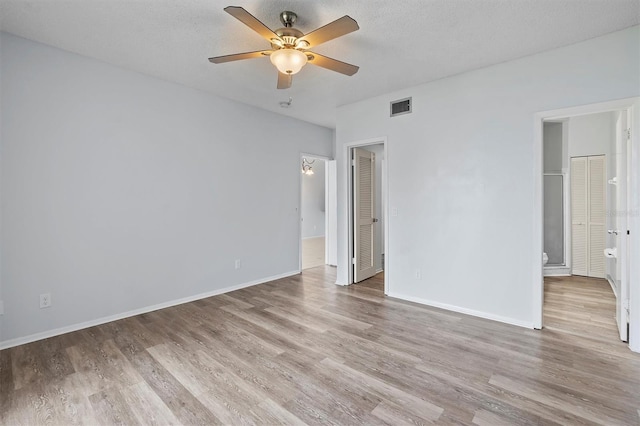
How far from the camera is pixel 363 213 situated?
461 cm

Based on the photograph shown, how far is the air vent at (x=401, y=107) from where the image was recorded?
12.1 feet

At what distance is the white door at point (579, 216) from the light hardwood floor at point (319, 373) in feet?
9.50

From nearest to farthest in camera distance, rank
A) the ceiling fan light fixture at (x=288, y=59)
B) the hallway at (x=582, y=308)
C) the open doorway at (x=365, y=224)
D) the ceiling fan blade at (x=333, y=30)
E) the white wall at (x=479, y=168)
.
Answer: the ceiling fan blade at (x=333, y=30), the ceiling fan light fixture at (x=288, y=59), the white wall at (x=479, y=168), the hallway at (x=582, y=308), the open doorway at (x=365, y=224)

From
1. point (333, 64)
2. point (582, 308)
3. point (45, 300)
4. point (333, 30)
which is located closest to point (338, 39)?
point (333, 64)

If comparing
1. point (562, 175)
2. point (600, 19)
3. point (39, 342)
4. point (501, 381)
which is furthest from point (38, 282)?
point (562, 175)

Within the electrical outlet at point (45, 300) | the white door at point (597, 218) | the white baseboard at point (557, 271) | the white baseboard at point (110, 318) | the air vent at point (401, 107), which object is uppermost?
the air vent at point (401, 107)

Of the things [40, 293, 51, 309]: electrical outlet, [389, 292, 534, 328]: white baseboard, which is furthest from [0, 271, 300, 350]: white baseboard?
[389, 292, 534, 328]: white baseboard

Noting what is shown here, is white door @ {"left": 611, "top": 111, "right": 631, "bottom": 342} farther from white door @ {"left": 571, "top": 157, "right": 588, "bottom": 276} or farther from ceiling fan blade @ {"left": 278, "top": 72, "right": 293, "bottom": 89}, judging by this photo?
ceiling fan blade @ {"left": 278, "top": 72, "right": 293, "bottom": 89}

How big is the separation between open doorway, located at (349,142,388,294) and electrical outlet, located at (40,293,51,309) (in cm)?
345

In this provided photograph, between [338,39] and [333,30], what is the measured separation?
0.69 metres

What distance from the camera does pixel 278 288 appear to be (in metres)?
4.29

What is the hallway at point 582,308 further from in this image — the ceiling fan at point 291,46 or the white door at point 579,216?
the ceiling fan at point 291,46

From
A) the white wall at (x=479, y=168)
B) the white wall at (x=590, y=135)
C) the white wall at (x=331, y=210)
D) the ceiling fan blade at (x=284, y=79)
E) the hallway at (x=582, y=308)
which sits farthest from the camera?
the white wall at (x=331, y=210)

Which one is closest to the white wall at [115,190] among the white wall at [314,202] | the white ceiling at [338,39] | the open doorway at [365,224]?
the white ceiling at [338,39]
